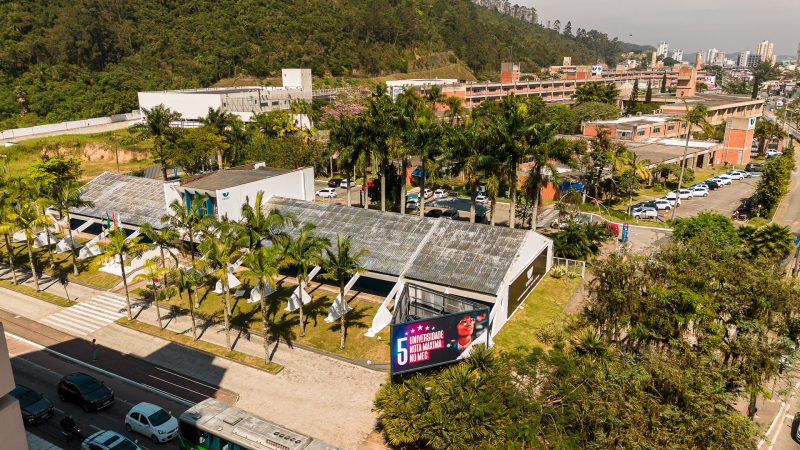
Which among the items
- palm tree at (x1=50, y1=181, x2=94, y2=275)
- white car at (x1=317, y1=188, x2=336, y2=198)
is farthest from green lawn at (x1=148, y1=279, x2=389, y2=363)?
white car at (x1=317, y1=188, x2=336, y2=198)

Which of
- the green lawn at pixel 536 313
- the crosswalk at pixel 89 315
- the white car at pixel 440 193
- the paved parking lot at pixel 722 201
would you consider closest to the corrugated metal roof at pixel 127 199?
the crosswalk at pixel 89 315

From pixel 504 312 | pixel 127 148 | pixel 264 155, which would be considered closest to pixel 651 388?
pixel 504 312

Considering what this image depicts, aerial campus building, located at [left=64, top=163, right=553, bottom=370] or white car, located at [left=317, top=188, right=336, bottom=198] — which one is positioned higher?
aerial campus building, located at [left=64, top=163, right=553, bottom=370]

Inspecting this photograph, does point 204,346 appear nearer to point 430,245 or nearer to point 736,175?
point 430,245

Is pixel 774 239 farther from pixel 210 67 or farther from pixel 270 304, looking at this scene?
pixel 210 67

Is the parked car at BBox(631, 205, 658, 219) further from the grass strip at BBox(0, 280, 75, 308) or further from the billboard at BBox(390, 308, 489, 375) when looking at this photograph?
the grass strip at BBox(0, 280, 75, 308)

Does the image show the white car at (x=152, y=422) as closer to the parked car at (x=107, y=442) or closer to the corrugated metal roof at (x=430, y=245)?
the parked car at (x=107, y=442)

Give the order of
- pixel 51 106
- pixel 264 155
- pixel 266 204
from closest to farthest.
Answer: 1. pixel 266 204
2. pixel 264 155
3. pixel 51 106
